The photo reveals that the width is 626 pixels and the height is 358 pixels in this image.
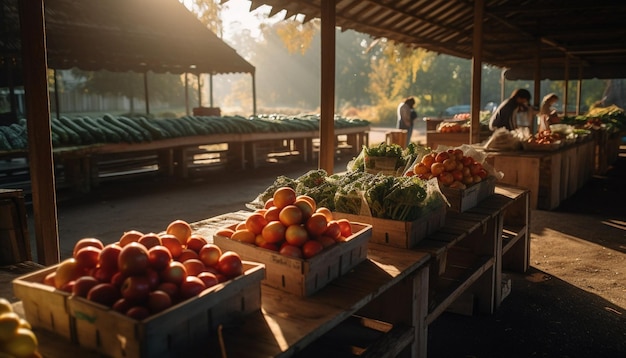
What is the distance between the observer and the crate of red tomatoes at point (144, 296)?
1652mm

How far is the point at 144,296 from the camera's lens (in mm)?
1724

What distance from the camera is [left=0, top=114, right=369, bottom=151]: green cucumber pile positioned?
920 centimetres

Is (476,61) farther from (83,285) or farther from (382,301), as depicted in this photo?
(83,285)

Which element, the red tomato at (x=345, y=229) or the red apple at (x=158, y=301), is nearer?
the red apple at (x=158, y=301)

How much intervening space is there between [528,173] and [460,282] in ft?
16.2

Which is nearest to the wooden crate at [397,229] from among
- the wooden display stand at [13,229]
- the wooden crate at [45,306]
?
the wooden crate at [45,306]

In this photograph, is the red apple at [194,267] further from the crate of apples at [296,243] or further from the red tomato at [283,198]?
the red tomato at [283,198]

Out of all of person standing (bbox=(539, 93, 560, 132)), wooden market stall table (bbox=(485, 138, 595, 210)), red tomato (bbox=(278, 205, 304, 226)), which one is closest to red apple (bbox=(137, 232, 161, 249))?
red tomato (bbox=(278, 205, 304, 226))

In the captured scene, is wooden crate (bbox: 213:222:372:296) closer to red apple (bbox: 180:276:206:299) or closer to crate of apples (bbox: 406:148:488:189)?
red apple (bbox: 180:276:206:299)

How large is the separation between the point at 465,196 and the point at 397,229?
48.6 inches

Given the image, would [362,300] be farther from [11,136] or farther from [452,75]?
[452,75]

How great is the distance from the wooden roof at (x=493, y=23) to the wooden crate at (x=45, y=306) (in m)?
Result: 4.26

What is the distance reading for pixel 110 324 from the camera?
167 centimetres

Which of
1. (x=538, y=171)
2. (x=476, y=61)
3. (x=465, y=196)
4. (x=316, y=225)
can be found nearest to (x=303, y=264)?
(x=316, y=225)
